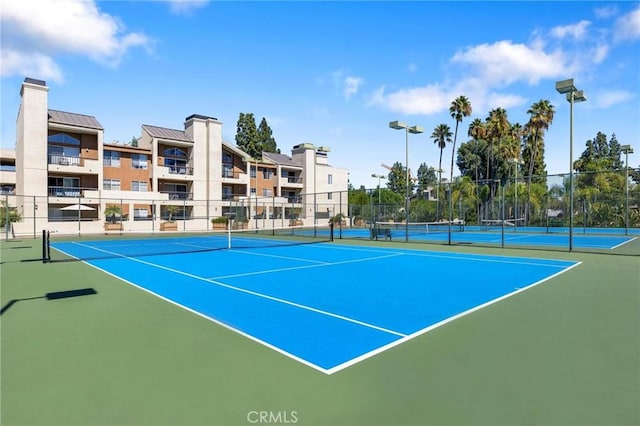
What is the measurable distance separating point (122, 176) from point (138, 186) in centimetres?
180

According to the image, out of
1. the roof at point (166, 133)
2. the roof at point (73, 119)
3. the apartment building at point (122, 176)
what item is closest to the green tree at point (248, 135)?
the apartment building at point (122, 176)

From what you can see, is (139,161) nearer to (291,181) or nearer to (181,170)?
(181,170)

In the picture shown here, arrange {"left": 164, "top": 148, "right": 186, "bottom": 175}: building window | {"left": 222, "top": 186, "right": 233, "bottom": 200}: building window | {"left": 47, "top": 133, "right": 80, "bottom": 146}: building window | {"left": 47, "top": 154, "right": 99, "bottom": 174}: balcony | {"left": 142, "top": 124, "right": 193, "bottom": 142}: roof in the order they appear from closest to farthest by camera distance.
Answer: {"left": 47, "top": 154, "right": 99, "bottom": 174}: balcony < {"left": 47, "top": 133, "right": 80, "bottom": 146}: building window < {"left": 142, "top": 124, "right": 193, "bottom": 142}: roof < {"left": 164, "top": 148, "right": 186, "bottom": 175}: building window < {"left": 222, "top": 186, "right": 233, "bottom": 200}: building window

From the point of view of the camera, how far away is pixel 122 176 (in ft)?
133

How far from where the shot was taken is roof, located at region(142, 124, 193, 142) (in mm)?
42622

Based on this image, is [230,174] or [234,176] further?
[234,176]

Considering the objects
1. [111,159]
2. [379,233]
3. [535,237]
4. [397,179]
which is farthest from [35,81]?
A: [397,179]

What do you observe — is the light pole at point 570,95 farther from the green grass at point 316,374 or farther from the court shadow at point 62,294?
the court shadow at point 62,294

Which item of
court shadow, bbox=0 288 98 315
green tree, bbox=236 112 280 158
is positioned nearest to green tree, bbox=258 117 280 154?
green tree, bbox=236 112 280 158

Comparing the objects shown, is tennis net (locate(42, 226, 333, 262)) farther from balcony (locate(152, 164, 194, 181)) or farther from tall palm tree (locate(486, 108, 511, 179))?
tall palm tree (locate(486, 108, 511, 179))

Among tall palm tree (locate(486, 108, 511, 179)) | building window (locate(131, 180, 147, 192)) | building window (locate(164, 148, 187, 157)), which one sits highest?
tall palm tree (locate(486, 108, 511, 179))

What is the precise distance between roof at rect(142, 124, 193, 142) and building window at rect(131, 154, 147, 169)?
247 centimetres

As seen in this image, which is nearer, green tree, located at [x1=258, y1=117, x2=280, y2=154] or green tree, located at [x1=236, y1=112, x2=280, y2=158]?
green tree, located at [x1=236, y1=112, x2=280, y2=158]

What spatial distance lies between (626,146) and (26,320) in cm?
3907
